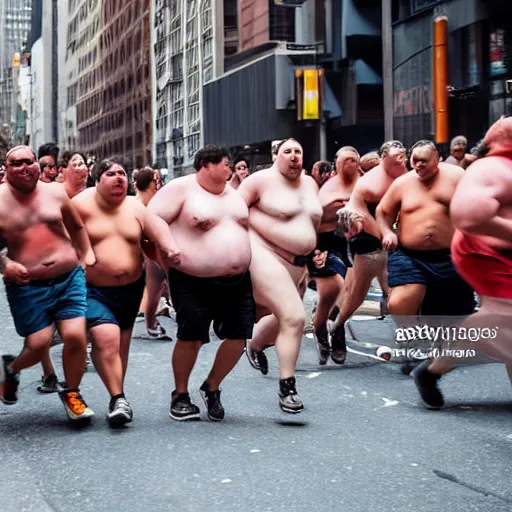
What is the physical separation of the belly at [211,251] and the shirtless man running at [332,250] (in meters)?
2.41

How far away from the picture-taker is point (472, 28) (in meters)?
24.5

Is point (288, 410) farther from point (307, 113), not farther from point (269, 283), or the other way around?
point (307, 113)

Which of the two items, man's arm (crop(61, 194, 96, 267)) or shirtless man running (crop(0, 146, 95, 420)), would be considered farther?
man's arm (crop(61, 194, 96, 267))

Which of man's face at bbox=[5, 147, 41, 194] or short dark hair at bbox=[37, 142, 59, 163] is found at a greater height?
short dark hair at bbox=[37, 142, 59, 163]

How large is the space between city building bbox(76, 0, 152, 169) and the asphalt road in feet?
159

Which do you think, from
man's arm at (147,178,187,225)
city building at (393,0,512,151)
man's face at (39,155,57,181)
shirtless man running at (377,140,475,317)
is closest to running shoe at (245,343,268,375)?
shirtless man running at (377,140,475,317)

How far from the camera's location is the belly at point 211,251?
6.96m

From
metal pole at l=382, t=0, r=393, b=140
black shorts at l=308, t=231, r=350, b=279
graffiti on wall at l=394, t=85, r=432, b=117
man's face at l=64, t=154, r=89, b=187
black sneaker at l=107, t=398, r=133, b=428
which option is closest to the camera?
black sneaker at l=107, t=398, r=133, b=428

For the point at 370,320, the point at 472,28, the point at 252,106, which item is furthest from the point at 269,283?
the point at 252,106

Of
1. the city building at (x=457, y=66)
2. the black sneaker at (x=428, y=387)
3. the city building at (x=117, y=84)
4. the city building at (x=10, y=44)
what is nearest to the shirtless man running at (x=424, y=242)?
the black sneaker at (x=428, y=387)

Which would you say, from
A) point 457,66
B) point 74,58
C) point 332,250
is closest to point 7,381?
point 332,250

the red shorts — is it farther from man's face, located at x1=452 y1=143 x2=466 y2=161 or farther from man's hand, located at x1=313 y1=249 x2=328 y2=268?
man's face, located at x1=452 y1=143 x2=466 y2=161

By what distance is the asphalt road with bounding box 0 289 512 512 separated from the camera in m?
5.20

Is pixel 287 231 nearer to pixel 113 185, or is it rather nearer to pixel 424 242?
pixel 424 242
